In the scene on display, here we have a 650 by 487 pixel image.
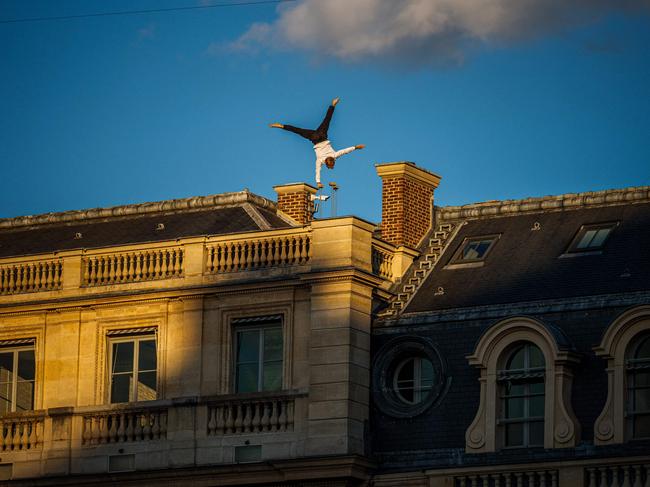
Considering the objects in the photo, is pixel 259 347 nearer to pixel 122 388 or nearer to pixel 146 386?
pixel 146 386

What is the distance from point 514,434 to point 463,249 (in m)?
6.05

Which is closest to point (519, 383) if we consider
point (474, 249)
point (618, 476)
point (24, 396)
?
point (618, 476)

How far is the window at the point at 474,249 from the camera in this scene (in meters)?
49.8

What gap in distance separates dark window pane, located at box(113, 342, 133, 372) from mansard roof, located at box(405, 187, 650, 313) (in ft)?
21.3

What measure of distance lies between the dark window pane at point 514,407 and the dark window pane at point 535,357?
79 cm

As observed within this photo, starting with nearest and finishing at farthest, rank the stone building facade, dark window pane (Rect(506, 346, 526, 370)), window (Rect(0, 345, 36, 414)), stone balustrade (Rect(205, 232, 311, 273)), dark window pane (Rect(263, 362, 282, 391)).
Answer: the stone building facade < dark window pane (Rect(506, 346, 526, 370)) < dark window pane (Rect(263, 362, 282, 391)) < stone balustrade (Rect(205, 232, 311, 273)) < window (Rect(0, 345, 36, 414))

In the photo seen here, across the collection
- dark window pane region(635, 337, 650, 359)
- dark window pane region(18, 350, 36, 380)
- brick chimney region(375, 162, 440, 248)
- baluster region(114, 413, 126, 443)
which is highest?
brick chimney region(375, 162, 440, 248)

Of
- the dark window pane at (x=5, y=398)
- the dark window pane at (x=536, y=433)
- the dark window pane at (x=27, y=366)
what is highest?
the dark window pane at (x=27, y=366)

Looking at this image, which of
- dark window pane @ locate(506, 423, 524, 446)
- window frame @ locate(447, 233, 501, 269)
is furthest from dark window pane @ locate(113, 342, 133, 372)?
dark window pane @ locate(506, 423, 524, 446)

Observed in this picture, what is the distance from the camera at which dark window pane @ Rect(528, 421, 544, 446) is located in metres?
45.4

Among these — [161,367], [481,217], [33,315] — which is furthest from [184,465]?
[481,217]

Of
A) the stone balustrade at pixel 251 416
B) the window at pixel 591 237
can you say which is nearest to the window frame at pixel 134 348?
the stone balustrade at pixel 251 416

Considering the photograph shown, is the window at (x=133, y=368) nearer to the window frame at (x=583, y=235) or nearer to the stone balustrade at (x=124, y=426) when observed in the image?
the stone balustrade at (x=124, y=426)

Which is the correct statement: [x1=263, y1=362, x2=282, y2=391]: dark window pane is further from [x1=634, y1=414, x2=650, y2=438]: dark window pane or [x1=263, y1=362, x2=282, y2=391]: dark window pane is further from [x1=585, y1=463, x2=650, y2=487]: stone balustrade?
[x1=634, y1=414, x2=650, y2=438]: dark window pane
